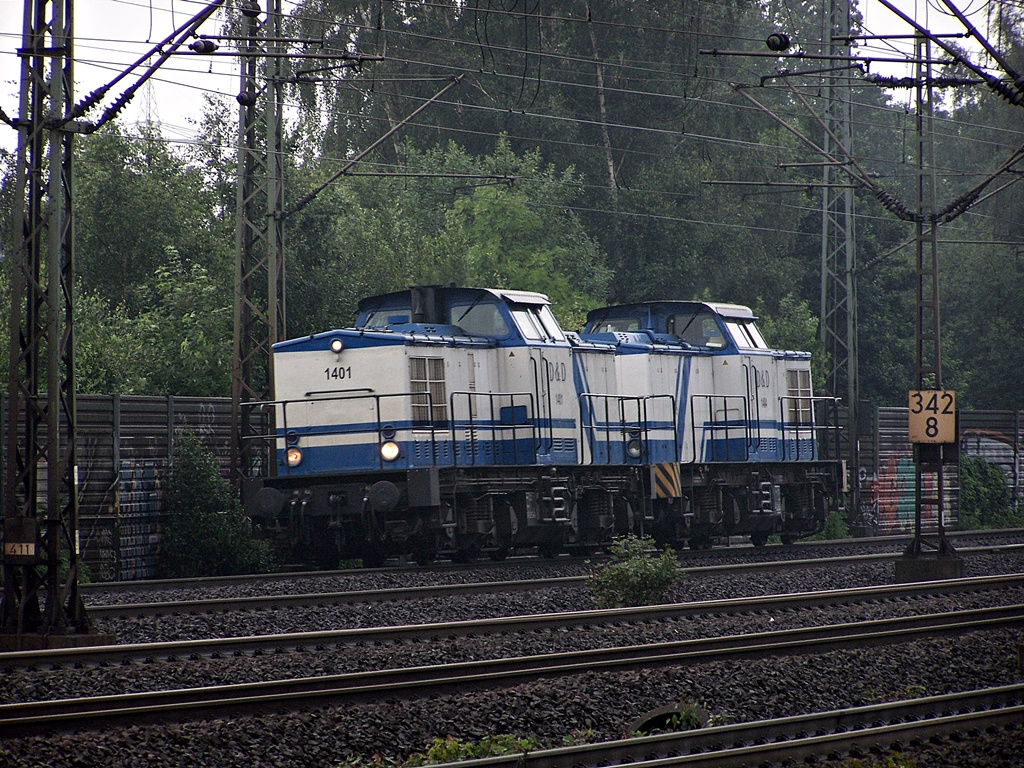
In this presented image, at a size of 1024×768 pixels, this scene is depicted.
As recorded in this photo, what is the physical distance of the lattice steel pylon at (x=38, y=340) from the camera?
35.9 ft

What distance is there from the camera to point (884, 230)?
45.2m

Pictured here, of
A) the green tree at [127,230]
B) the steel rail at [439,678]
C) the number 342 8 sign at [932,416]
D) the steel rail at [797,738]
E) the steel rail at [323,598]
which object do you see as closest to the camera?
the steel rail at [797,738]

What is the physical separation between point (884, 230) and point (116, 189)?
2640cm

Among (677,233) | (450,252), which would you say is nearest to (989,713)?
(450,252)

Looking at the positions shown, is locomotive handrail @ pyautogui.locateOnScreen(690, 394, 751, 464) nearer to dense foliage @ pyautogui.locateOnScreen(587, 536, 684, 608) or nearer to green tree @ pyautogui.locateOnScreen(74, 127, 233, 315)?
dense foliage @ pyautogui.locateOnScreen(587, 536, 684, 608)

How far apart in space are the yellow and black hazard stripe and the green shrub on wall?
583cm

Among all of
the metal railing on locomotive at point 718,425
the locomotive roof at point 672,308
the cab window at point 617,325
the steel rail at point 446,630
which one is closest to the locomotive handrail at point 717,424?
the metal railing on locomotive at point 718,425

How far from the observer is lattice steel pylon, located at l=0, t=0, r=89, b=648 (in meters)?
10.9

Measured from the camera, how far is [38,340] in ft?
36.0

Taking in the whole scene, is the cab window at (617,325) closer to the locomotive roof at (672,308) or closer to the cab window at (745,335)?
the locomotive roof at (672,308)

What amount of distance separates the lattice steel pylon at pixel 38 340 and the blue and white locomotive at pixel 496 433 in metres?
5.67

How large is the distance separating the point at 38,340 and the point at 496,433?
8.44 metres

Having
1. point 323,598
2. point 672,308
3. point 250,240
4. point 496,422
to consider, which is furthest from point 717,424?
point 323,598

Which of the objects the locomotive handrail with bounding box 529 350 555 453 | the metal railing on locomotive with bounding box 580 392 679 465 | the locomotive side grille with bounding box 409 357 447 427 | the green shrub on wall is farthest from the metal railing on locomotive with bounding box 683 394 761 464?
the green shrub on wall
